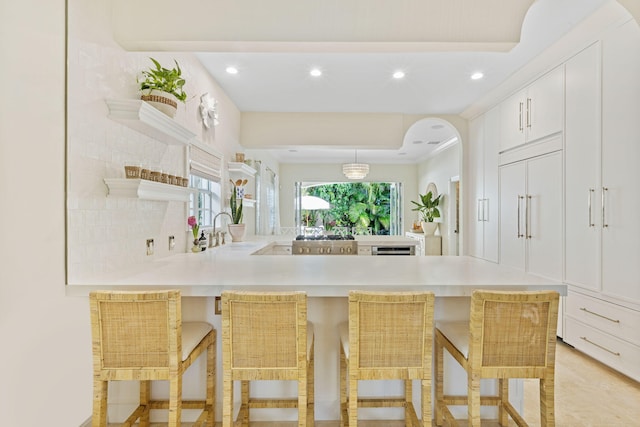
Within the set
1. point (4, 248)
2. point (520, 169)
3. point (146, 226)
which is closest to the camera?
point (4, 248)

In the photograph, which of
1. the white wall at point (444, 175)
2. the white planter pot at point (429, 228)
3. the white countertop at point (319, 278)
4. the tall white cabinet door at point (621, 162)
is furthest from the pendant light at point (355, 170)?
the white countertop at point (319, 278)

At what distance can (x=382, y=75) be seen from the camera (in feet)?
11.5

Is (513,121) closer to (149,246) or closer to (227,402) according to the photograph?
(149,246)

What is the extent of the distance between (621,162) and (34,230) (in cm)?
347

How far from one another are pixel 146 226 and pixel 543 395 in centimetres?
232

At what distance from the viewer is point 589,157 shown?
273 cm

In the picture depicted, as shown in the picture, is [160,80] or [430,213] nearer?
[160,80]

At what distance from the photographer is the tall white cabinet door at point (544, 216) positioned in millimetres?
3109

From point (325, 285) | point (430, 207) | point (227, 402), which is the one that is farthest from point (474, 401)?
point (430, 207)

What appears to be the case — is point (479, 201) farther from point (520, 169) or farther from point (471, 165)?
point (520, 169)

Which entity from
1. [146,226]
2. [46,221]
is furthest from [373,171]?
[46,221]

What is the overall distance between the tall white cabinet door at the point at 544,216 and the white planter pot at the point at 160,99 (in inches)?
126

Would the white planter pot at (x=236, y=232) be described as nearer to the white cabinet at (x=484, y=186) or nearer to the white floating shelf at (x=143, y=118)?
the white floating shelf at (x=143, y=118)

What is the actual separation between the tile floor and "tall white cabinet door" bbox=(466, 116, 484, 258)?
2.07 meters
